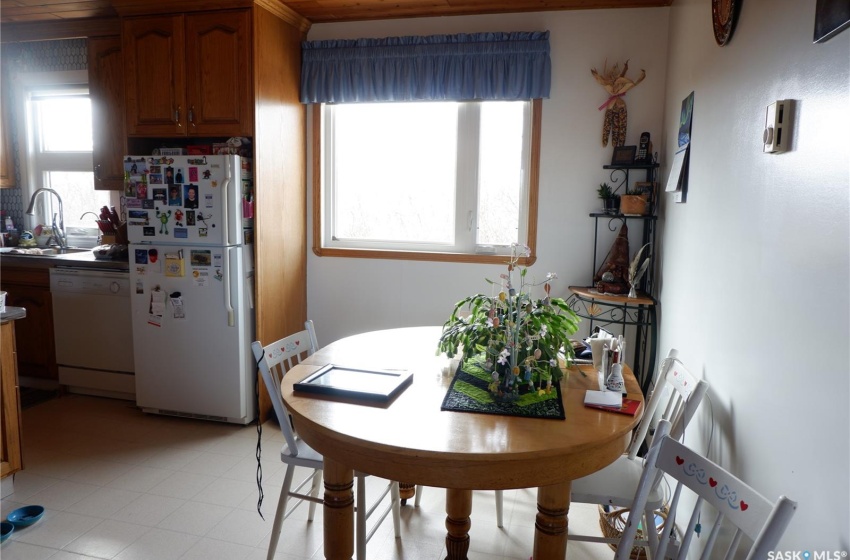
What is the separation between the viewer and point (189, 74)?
3.20 m

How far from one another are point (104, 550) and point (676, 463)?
6.80 feet

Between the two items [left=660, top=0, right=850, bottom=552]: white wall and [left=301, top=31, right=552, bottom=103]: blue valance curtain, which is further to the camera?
[left=301, top=31, right=552, bottom=103]: blue valance curtain

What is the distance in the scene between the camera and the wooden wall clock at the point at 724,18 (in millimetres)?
1722

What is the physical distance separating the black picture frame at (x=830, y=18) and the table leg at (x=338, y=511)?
1.50 metres

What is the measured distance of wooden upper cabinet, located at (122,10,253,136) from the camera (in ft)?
10.2

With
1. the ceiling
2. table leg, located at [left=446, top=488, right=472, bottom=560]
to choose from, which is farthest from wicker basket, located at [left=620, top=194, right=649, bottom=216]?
table leg, located at [left=446, top=488, right=472, bottom=560]

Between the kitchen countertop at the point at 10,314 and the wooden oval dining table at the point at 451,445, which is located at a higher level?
the kitchen countertop at the point at 10,314

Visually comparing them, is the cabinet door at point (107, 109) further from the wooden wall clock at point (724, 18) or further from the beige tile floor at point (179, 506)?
the wooden wall clock at point (724, 18)

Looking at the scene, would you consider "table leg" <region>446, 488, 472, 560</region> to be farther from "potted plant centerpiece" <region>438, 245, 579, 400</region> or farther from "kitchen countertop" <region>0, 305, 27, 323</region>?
"kitchen countertop" <region>0, 305, 27, 323</region>

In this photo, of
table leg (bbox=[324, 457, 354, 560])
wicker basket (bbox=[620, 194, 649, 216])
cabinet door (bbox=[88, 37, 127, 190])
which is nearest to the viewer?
table leg (bbox=[324, 457, 354, 560])

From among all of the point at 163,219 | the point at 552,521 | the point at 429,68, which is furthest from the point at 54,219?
the point at 552,521

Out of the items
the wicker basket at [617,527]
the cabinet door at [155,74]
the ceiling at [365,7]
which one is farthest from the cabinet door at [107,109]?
the wicker basket at [617,527]

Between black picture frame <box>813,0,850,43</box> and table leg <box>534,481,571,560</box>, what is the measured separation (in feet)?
3.75

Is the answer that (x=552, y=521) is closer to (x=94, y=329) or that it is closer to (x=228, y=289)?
(x=228, y=289)
